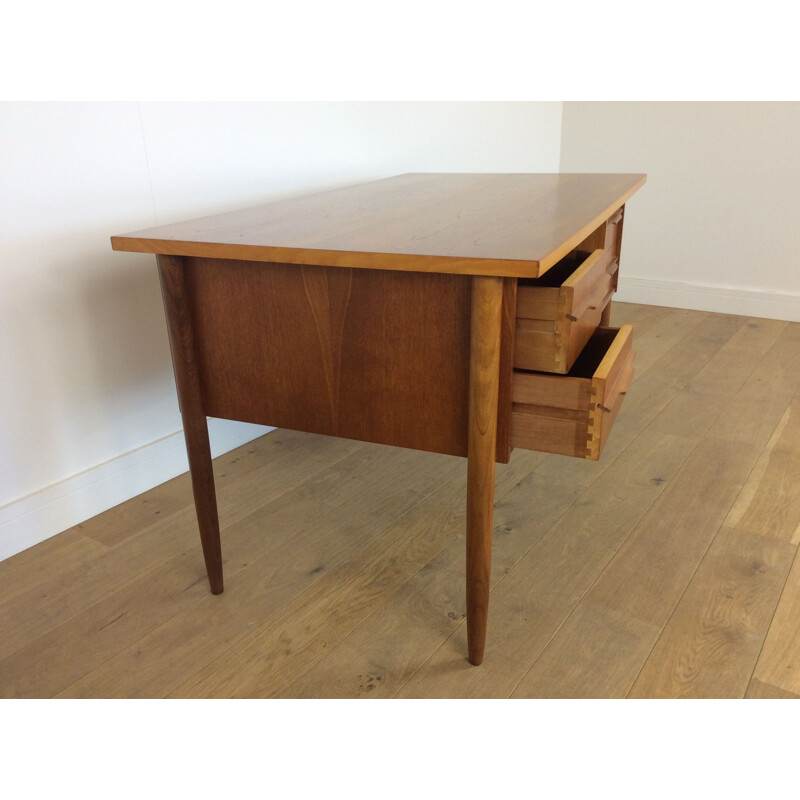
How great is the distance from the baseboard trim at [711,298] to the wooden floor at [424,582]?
1.12 m

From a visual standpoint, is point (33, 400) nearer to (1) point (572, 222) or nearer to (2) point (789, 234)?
(1) point (572, 222)

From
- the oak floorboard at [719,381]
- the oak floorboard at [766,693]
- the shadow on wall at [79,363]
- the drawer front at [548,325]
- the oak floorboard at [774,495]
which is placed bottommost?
the oak floorboard at [719,381]

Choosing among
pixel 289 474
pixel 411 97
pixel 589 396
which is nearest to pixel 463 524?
pixel 289 474

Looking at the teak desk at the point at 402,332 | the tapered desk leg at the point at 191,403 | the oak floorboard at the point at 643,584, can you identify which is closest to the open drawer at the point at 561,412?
the teak desk at the point at 402,332

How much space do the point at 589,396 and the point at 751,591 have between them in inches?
22.6

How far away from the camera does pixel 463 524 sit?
1.53 meters

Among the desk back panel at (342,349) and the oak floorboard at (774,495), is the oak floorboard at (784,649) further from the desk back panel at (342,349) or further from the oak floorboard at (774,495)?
the desk back panel at (342,349)

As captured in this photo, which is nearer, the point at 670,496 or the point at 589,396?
the point at 589,396

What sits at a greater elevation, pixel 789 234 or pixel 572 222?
pixel 572 222

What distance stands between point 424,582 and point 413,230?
2.06ft

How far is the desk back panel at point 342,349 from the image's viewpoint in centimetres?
102

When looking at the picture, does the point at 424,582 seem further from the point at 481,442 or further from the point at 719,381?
the point at 719,381

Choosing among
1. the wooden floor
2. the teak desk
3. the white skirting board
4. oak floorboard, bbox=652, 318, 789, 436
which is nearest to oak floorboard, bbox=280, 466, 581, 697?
the wooden floor

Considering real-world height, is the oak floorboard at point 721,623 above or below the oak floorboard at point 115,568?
above
